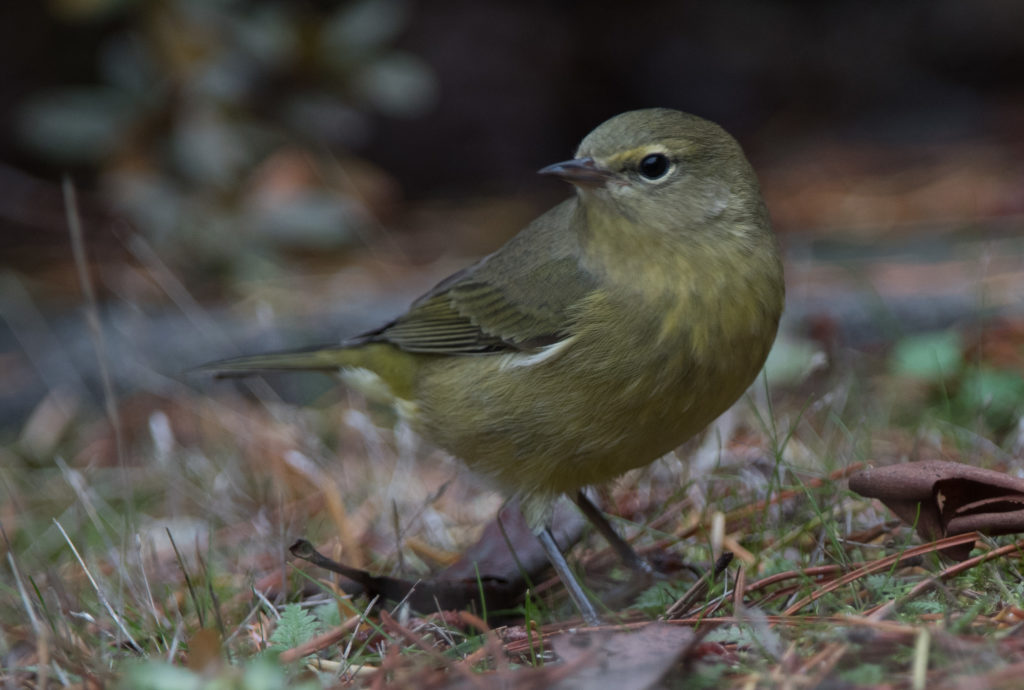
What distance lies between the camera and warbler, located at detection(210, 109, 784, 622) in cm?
316

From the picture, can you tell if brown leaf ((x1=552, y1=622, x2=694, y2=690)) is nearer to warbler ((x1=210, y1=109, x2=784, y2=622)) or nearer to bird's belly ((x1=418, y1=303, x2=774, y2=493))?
warbler ((x1=210, y1=109, x2=784, y2=622))

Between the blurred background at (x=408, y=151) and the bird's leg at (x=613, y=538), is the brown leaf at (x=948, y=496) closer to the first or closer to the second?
the bird's leg at (x=613, y=538)

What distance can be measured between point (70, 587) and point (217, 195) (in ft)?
11.5

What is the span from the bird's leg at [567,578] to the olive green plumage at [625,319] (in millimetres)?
60

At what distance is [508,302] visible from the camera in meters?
3.79

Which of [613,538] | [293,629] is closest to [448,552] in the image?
[613,538]

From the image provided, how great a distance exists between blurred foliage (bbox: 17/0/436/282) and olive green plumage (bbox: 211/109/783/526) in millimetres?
3134

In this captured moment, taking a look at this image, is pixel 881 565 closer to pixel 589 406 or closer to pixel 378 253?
pixel 589 406

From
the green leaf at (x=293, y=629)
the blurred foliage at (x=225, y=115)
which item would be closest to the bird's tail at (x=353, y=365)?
the green leaf at (x=293, y=629)

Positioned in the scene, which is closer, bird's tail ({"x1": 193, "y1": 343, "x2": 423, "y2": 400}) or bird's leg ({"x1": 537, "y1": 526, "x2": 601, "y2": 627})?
bird's leg ({"x1": 537, "y1": 526, "x2": 601, "y2": 627})

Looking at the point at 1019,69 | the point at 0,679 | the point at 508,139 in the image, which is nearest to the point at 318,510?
the point at 0,679

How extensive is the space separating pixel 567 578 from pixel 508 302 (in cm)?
99

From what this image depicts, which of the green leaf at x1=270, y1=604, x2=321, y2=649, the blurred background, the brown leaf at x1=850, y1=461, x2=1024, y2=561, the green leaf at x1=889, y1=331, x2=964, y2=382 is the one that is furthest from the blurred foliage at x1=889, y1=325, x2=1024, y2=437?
the green leaf at x1=270, y1=604, x2=321, y2=649

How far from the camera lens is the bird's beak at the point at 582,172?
3217 mm
